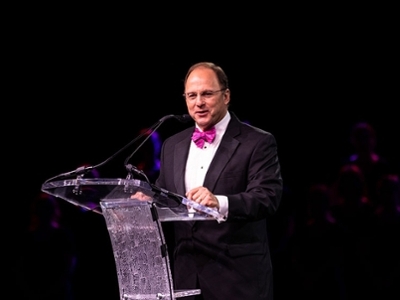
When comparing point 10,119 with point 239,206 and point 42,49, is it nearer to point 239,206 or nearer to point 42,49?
point 42,49

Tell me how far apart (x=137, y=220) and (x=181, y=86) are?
3.51m

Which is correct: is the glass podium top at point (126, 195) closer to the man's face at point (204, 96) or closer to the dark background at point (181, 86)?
the man's face at point (204, 96)

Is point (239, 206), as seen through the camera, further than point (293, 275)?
No

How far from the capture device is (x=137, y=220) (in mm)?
2291

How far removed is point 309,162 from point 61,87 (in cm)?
221

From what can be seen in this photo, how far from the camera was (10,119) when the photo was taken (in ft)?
18.4

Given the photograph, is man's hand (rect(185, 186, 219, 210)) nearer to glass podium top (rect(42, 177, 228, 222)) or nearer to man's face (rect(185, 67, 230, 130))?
glass podium top (rect(42, 177, 228, 222))

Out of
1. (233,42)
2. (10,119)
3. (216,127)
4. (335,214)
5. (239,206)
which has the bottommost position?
(335,214)

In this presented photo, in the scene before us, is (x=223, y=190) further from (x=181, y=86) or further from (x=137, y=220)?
(x=181, y=86)

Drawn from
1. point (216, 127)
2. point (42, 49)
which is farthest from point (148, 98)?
point (216, 127)

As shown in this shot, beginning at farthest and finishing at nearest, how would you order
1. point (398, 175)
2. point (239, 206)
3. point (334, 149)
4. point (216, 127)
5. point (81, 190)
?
point (334, 149)
point (398, 175)
point (216, 127)
point (239, 206)
point (81, 190)

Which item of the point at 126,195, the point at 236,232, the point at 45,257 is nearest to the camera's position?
the point at 126,195

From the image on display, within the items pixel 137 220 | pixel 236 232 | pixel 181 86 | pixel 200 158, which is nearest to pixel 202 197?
pixel 137 220

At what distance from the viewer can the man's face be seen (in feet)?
9.48
